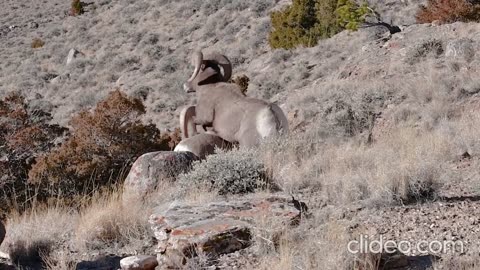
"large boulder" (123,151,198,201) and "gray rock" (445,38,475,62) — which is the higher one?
"large boulder" (123,151,198,201)

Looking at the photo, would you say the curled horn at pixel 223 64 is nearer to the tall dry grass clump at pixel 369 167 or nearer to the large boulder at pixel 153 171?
the tall dry grass clump at pixel 369 167

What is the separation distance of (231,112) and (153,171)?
2053 mm

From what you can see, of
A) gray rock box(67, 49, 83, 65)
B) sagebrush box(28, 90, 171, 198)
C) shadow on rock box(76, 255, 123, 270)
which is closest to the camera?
shadow on rock box(76, 255, 123, 270)

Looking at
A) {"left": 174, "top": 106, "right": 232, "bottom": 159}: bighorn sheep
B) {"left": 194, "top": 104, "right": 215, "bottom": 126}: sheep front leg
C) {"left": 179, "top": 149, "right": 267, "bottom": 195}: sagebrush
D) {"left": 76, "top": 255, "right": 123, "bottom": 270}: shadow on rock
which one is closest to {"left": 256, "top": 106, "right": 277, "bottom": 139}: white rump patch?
{"left": 174, "top": 106, "right": 232, "bottom": 159}: bighorn sheep

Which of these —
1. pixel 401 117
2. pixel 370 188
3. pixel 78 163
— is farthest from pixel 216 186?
pixel 401 117

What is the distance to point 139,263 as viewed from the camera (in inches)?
198

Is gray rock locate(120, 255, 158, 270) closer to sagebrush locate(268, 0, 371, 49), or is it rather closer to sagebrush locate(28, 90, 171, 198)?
sagebrush locate(28, 90, 171, 198)

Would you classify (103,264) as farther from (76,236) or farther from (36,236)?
(36,236)

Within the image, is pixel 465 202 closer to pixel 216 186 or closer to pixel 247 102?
pixel 216 186

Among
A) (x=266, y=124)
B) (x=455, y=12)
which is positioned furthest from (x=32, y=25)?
(x=266, y=124)

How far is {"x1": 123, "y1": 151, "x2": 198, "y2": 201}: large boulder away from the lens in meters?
7.74

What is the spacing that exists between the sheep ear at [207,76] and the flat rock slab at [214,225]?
4.96 metres

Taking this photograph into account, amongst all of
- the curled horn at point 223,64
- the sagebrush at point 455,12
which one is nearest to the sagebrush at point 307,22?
the sagebrush at point 455,12

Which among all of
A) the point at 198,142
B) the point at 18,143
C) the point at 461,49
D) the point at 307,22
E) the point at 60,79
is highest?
the point at 198,142
